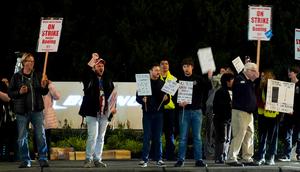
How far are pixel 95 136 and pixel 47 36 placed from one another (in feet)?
9.21

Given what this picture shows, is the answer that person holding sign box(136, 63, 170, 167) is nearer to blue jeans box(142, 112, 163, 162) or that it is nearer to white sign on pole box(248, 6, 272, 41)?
blue jeans box(142, 112, 163, 162)

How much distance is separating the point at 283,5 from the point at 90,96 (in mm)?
13218

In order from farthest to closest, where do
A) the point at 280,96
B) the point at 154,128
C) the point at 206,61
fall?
the point at 280,96 < the point at 206,61 < the point at 154,128

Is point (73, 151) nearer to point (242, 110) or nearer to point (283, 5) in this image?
point (242, 110)

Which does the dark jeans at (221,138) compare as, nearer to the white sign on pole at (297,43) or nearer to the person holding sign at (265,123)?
the person holding sign at (265,123)

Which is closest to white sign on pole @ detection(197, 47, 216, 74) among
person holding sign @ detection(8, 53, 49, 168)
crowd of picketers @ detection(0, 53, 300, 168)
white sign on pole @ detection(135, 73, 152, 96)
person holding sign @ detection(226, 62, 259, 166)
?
crowd of picketers @ detection(0, 53, 300, 168)

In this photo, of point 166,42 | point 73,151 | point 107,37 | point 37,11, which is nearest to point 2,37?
point 37,11

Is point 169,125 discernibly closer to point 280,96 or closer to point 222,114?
point 222,114

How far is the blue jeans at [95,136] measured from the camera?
15.6m

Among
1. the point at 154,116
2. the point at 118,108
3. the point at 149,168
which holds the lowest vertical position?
the point at 149,168

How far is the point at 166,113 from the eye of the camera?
18.4 metres

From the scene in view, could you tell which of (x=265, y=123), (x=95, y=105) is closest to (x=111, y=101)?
(x=95, y=105)

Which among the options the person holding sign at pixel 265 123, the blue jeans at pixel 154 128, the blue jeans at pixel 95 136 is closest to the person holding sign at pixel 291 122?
the person holding sign at pixel 265 123

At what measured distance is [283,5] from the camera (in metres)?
27.2
